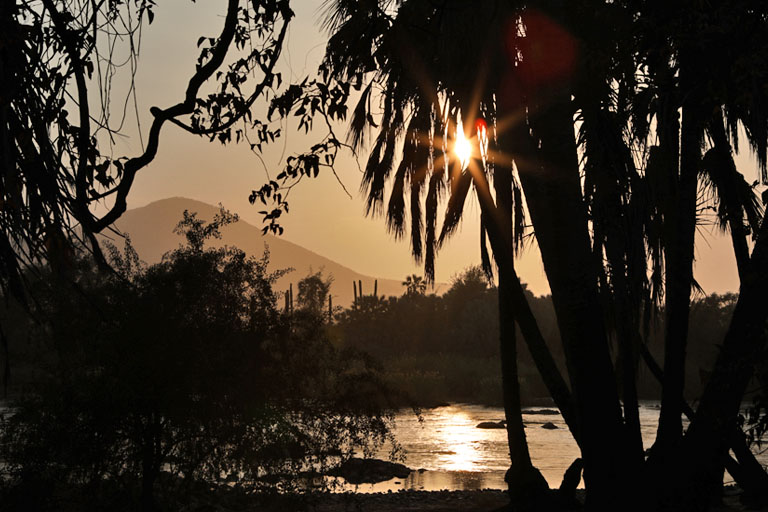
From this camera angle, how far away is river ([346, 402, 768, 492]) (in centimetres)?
2159

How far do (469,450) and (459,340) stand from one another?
4316cm

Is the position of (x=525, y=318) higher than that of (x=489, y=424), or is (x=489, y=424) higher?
(x=525, y=318)

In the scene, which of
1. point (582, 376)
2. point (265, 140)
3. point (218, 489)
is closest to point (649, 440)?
point (218, 489)

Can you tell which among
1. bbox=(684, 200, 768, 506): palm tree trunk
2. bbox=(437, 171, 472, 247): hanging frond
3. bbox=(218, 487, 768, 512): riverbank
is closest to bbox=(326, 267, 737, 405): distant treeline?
bbox=(218, 487, 768, 512): riverbank

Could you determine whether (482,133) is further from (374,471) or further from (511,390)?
(374,471)

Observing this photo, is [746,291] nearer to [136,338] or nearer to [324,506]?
[136,338]

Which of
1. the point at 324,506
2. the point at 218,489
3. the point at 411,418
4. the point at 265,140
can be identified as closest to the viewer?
the point at 265,140

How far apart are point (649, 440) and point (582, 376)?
22401 mm

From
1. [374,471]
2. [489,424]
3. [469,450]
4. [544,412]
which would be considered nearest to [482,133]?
[374,471]

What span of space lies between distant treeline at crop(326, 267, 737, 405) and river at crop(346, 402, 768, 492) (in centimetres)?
852

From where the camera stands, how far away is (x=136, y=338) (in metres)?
11.0

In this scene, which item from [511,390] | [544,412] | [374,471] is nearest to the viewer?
[511,390]

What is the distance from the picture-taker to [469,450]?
27.9 meters

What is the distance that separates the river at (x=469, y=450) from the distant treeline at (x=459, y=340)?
852 cm
